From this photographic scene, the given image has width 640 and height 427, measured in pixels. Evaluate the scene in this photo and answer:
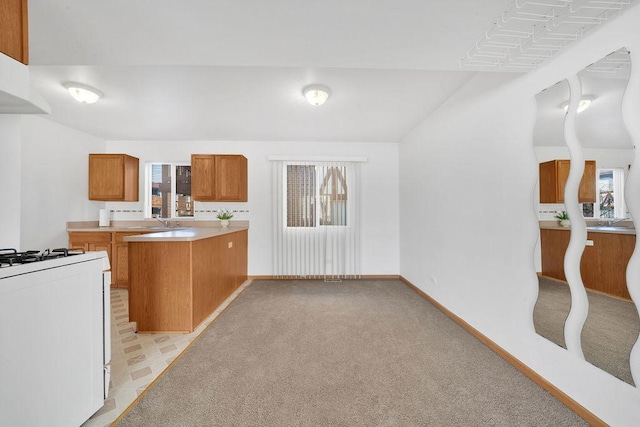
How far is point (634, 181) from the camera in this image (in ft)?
3.67

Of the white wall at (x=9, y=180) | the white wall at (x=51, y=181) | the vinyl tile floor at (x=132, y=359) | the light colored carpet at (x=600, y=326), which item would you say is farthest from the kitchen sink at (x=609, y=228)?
the white wall at (x=51, y=181)

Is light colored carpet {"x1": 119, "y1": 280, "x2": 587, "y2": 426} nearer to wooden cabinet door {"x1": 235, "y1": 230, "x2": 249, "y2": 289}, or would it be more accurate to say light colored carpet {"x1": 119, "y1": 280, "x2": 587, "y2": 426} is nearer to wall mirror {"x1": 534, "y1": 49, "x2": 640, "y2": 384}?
wall mirror {"x1": 534, "y1": 49, "x2": 640, "y2": 384}

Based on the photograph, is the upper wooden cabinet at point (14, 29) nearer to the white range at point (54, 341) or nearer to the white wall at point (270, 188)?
the white range at point (54, 341)

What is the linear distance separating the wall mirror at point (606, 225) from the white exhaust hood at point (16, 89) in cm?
287

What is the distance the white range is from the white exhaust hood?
2.52 feet

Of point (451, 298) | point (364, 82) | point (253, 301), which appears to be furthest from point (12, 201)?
point (451, 298)

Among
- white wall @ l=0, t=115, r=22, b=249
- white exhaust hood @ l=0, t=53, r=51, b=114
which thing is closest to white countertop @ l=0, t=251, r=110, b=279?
white wall @ l=0, t=115, r=22, b=249

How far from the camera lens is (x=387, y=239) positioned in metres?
4.14

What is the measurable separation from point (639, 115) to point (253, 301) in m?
3.45

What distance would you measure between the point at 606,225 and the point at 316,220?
323 cm

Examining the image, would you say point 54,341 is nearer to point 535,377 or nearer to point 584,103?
point 535,377

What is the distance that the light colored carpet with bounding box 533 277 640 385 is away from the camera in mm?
1135

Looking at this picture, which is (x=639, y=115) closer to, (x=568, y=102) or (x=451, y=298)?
(x=568, y=102)

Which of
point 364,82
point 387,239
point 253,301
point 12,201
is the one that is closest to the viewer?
point 12,201
